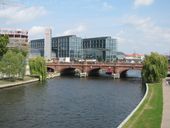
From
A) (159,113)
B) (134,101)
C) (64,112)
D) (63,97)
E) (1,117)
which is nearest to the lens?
(159,113)

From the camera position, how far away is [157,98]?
220 ft

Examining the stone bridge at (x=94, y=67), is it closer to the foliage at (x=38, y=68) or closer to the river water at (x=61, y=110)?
the foliage at (x=38, y=68)

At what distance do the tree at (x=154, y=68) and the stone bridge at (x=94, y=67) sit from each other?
36.9m

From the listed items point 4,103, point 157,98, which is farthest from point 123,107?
point 4,103

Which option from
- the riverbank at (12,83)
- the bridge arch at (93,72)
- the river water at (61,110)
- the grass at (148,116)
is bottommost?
the river water at (61,110)

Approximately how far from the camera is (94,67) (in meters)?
167

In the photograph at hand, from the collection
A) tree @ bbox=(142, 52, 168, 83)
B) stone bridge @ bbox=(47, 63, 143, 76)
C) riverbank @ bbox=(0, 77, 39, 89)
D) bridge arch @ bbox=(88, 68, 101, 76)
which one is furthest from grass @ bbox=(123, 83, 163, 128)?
bridge arch @ bbox=(88, 68, 101, 76)

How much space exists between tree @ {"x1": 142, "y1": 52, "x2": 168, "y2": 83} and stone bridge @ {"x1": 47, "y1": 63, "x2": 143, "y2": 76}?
36.9 m

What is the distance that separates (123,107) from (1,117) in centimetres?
2308

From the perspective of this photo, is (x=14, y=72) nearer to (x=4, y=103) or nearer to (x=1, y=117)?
(x=4, y=103)

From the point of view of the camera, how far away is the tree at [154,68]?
108188 millimetres

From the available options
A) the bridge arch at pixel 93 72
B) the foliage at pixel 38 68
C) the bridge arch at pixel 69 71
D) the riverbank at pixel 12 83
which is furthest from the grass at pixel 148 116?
the bridge arch at pixel 69 71

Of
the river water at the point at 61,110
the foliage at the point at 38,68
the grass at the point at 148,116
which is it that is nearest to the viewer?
the grass at the point at 148,116

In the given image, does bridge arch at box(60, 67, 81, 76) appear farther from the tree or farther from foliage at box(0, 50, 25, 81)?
the tree
